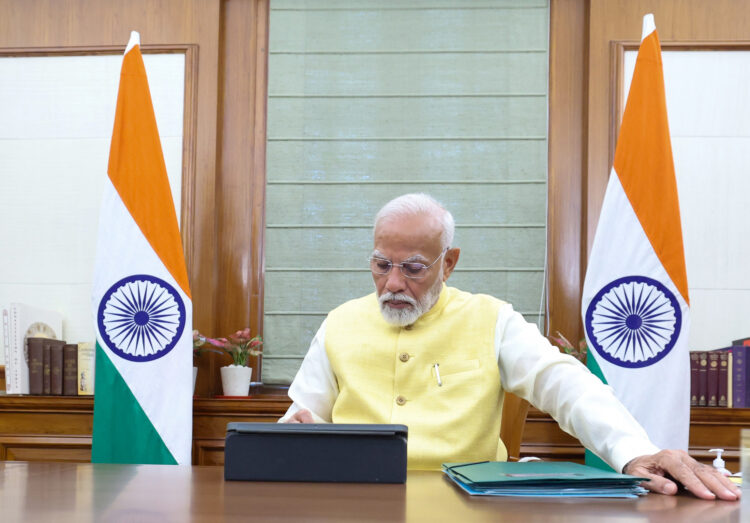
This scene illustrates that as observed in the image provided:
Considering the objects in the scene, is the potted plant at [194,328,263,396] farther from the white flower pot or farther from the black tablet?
the black tablet

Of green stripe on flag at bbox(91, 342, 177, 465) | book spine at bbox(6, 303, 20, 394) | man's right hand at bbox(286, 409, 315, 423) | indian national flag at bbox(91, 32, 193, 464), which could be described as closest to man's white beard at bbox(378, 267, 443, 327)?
man's right hand at bbox(286, 409, 315, 423)

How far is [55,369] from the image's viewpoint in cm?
379

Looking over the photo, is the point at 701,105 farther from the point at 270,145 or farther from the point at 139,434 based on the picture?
the point at 139,434

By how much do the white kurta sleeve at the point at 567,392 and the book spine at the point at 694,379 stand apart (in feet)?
4.49

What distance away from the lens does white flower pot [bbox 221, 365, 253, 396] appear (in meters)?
3.85

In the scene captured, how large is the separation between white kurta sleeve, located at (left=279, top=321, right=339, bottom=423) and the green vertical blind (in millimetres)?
1471

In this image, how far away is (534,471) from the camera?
1.58 metres

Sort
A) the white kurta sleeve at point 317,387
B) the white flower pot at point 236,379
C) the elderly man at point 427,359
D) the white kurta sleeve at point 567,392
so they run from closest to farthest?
the white kurta sleeve at point 567,392 → the elderly man at point 427,359 → the white kurta sleeve at point 317,387 → the white flower pot at point 236,379

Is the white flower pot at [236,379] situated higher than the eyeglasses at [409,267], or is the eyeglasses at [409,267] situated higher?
the eyeglasses at [409,267]

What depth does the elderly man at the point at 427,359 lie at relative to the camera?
7.86 ft

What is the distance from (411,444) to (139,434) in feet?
4.91

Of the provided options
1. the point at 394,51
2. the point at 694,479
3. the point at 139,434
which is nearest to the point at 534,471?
the point at 694,479

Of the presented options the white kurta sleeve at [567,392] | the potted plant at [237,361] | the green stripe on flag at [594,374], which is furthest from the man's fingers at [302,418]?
the potted plant at [237,361]

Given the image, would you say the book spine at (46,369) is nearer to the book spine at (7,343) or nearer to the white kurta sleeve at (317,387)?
the book spine at (7,343)
